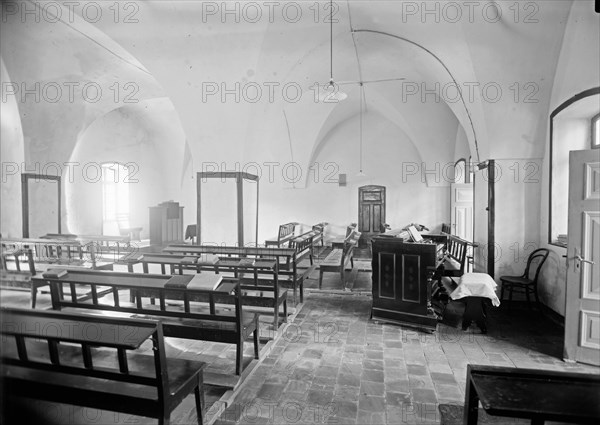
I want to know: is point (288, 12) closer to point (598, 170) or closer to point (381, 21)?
point (381, 21)

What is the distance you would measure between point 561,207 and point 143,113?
38.5 feet

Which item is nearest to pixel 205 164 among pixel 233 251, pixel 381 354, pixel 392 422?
pixel 233 251

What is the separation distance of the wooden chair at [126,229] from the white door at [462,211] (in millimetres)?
10796

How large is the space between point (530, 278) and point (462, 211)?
5244 mm

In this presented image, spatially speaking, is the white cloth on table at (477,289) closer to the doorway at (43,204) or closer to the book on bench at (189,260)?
the book on bench at (189,260)

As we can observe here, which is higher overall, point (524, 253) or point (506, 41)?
point (506, 41)

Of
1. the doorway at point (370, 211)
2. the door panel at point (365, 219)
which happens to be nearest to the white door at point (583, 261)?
the doorway at point (370, 211)

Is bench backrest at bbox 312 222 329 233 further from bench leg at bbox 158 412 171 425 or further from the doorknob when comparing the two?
bench leg at bbox 158 412 171 425

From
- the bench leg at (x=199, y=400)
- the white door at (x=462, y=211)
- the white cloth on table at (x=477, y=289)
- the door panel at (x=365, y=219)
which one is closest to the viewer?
the bench leg at (x=199, y=400)

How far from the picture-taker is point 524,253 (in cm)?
520

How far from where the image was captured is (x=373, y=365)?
3223 mm

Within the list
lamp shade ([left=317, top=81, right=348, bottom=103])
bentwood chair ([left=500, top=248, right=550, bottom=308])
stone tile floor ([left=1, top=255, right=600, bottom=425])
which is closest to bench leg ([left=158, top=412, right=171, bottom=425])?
stone tile floor ([left=1, top=255, right=600, bottom=425])

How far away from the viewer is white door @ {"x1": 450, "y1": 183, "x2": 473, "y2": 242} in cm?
960

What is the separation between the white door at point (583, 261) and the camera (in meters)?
3.11
